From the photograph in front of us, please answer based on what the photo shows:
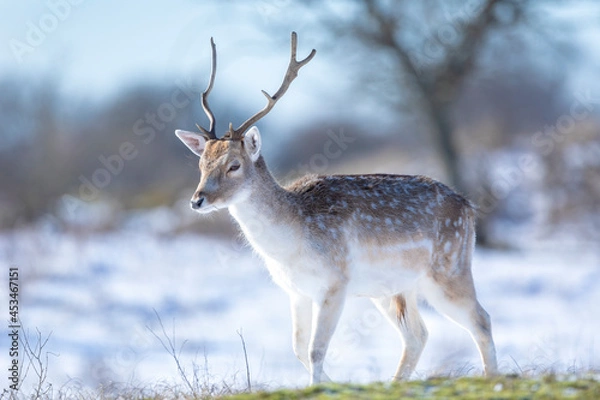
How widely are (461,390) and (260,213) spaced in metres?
2.71

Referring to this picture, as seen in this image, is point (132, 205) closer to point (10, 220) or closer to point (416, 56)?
point (10, 220)

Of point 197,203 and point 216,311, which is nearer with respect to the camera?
point 197,203

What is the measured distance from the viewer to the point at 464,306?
26.7ft

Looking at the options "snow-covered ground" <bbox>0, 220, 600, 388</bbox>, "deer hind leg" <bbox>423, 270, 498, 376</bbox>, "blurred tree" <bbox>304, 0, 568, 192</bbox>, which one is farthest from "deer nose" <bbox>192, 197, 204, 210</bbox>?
"blurred tree" <bbox>304, 0, 568, 192</bbox>

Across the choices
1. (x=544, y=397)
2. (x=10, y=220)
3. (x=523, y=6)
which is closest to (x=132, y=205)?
(x=10, y=220)

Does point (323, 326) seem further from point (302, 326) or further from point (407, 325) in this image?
point (407, 325)

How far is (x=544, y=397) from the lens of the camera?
538 cm

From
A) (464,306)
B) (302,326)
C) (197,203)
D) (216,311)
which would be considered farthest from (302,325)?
(216,311)

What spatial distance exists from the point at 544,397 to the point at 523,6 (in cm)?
1552

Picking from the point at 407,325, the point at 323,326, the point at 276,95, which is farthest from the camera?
the point at 407,325

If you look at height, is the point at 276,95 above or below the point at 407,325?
above

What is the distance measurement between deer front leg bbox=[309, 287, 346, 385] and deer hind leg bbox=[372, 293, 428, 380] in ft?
3.79

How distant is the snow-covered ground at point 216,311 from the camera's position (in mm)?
11859

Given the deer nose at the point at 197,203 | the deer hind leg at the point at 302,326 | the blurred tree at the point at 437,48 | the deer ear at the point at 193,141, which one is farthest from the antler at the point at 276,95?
the blurred tree at the point at 437,48
